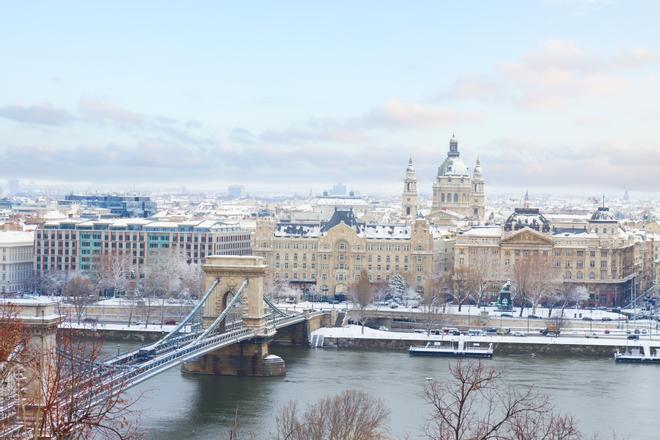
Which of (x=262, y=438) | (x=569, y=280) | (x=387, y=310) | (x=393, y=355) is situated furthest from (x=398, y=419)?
(x=569, y=280)

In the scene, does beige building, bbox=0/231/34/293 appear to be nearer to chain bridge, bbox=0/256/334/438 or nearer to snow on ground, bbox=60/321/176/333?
snow on ground, bbox=60/321/176/333

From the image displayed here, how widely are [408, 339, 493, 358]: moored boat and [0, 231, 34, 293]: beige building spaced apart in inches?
923

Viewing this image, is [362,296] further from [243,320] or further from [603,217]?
[603,217]

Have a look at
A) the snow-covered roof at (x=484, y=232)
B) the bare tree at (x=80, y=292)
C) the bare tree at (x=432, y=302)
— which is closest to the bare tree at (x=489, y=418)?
the bare tree at (x=432, y=302)

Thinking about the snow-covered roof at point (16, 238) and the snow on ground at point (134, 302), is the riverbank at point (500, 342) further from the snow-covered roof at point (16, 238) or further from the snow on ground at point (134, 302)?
the snow-covered roof at point (16, 238)

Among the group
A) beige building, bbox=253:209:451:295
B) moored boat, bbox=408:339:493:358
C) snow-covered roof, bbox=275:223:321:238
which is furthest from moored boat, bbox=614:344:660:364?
snow-covered roof, bbox=275:223:321:238

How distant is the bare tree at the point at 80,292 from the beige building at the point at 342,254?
848cm

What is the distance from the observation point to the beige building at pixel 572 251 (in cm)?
6191

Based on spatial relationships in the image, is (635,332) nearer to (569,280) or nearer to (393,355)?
(393,355)

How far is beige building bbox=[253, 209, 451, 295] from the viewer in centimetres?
6384

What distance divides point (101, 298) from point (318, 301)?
842cm

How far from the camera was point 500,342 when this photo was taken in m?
45.6

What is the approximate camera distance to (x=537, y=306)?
188 ft

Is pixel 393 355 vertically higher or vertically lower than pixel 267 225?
lower
